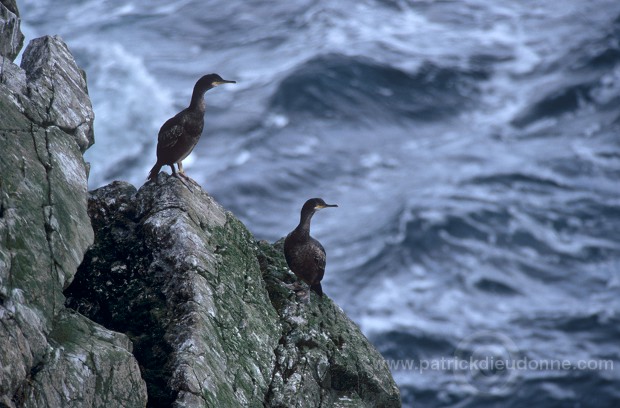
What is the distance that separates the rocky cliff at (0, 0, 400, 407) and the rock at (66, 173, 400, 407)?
18 mm

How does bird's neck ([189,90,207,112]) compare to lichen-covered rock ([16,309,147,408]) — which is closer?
lichen-covered rock ([16,309,147,408])

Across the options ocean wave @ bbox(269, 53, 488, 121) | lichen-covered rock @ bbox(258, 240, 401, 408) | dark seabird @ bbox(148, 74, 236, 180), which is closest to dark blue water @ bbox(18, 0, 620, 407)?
ocean wave @ bbox(269, 53, 488, 121)

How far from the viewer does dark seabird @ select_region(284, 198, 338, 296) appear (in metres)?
13.7

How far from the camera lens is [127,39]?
Answer: 51812 millimetres

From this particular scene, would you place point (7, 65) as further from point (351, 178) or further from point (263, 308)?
point (351, 178)

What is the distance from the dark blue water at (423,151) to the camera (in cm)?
3231

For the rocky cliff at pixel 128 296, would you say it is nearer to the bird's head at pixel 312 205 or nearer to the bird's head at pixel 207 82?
the bird's head at pixel 312 205

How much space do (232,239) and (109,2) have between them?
4671cm

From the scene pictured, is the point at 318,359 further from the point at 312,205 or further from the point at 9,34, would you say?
the point at 9,34

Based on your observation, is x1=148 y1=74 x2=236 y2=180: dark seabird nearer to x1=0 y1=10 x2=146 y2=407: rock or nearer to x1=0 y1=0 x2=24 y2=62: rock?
x1=0 y1=10 x2=146 y2=407: rock

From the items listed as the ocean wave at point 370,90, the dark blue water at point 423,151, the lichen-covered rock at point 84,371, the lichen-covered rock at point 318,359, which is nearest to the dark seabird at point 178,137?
the lichen-covered rock at point 318,359

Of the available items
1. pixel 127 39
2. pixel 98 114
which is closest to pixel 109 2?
pixel 127 39

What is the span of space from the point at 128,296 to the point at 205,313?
3.08ft

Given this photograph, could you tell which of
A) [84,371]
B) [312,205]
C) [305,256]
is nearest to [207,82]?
[312,205]
